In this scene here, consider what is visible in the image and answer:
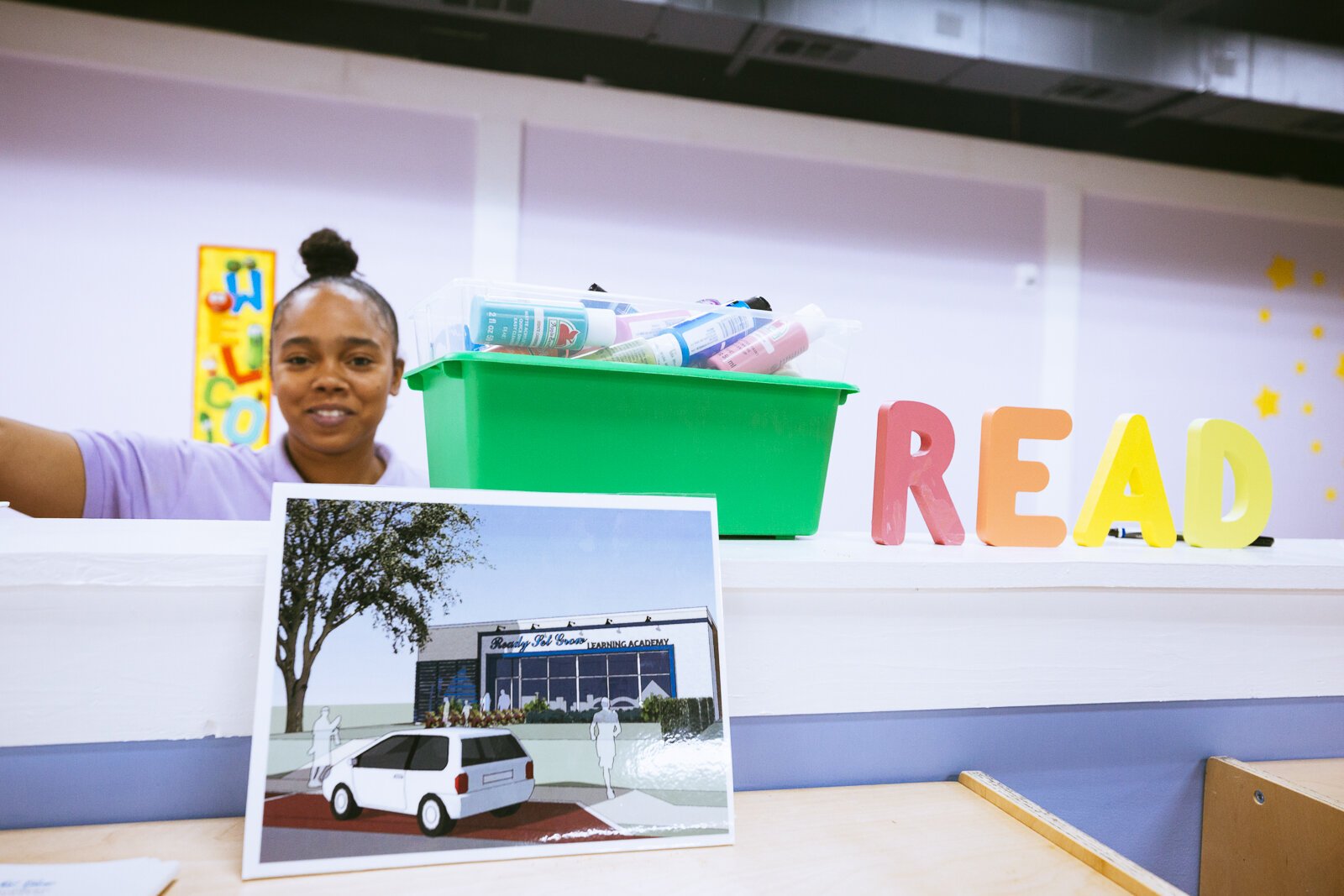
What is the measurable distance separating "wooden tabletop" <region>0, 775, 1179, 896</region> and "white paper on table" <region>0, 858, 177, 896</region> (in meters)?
0.01

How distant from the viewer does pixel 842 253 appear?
270 cm

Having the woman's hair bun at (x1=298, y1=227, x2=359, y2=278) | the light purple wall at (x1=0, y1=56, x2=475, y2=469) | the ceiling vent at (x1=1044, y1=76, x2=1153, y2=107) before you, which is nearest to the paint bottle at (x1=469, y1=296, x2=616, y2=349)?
the woman's hair bun at (x1=298, y1=227, x2=359, y2=278)

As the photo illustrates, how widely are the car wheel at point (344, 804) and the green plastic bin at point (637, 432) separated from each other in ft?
0.74

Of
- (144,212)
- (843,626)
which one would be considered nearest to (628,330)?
(843,626)

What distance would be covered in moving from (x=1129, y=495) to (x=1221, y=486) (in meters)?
0.11

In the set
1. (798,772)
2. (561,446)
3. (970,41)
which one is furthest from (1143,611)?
(970,41)

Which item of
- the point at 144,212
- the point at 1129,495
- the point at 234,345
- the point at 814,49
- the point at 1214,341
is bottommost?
the point at 1129,495

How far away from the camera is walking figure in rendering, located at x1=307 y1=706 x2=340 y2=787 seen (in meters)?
0.45

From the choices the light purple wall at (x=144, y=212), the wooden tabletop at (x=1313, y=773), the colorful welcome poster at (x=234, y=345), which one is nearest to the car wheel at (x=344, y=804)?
the wooden tabletop at (x=1313, y=773)

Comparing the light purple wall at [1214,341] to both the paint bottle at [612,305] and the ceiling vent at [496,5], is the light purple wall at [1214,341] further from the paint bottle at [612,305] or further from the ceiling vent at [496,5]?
the paint bottle at [612,305]

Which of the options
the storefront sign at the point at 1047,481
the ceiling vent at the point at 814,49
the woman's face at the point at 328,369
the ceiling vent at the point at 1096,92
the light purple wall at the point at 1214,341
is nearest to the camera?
the storefront sign at the point at 1047,481

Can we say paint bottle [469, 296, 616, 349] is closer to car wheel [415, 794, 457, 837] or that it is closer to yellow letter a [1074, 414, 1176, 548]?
car wheel [415, 794, 457, 837]

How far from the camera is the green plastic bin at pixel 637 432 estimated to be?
609 millimetres

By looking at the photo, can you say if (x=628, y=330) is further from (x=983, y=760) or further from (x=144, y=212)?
(x=144, y=212)
